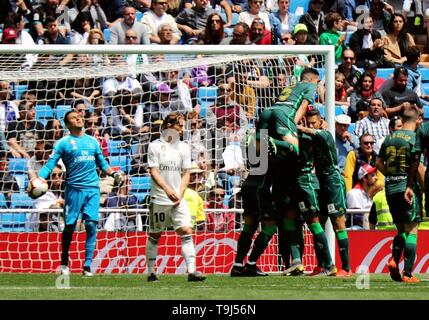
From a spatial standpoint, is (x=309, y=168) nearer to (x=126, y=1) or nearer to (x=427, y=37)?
(x=126, y=1)

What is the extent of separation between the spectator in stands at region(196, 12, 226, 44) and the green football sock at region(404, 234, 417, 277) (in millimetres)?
7612

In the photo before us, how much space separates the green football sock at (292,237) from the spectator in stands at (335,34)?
287 inches

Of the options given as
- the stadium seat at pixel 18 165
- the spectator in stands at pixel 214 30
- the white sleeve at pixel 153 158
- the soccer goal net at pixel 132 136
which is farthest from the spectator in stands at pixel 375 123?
the white sleeve at pixel 153 158

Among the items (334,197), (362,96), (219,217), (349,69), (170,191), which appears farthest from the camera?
(349,69)

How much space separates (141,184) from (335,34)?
6.01 metres

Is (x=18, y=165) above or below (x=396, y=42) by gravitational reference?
below

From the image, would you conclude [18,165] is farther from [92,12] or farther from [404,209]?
[404,209]

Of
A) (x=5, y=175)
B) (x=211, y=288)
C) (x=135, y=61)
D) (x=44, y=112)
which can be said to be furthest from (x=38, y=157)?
(x=211, y=288)

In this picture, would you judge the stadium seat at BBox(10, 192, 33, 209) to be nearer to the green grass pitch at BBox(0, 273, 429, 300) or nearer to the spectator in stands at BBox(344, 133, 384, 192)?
the green grass pitch at BBox(0, 273, 429, 300)

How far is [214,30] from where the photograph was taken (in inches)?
824

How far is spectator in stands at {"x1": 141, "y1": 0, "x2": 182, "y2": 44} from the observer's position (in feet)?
72.3

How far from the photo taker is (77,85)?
1784 centimetres

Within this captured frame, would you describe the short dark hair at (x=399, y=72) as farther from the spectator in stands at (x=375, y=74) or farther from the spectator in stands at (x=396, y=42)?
the spectator in stands at (x=396, y=42)

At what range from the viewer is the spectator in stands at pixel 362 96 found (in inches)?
838
